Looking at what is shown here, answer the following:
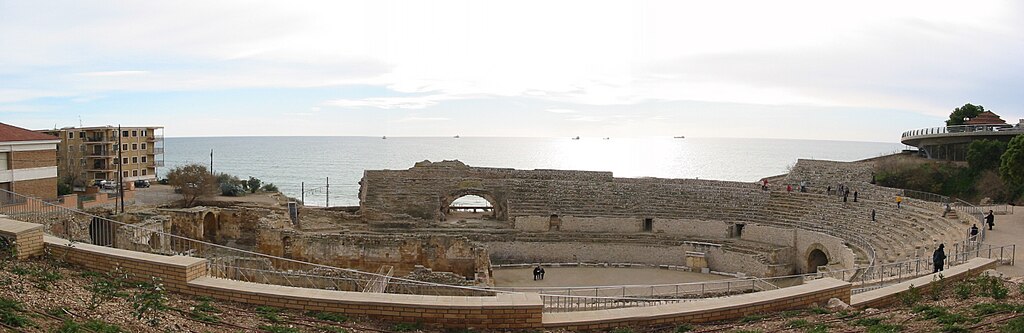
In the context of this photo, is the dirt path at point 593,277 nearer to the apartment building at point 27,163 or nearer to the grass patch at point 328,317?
the apartment building at point 27,163

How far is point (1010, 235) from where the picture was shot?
20266 millimetres

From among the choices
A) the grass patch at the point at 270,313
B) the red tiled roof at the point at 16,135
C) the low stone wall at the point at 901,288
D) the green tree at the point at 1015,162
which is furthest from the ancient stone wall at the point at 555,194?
the grass patch at the point at 270,313

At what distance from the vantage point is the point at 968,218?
22.2 metres

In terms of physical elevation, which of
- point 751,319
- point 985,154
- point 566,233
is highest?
point 985,154

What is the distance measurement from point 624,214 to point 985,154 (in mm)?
17459

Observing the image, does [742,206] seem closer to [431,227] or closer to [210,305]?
[431,227]

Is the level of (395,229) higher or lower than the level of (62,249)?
lower

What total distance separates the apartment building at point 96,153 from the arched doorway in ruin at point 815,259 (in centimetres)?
4009

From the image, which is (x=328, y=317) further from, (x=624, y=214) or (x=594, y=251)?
(x=624, y=214)

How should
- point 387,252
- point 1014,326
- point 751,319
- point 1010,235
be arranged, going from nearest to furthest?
1. point 1014,326
2. point 751,319
3. point 1010,235
4. point 387,252

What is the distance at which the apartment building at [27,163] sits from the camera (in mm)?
18891

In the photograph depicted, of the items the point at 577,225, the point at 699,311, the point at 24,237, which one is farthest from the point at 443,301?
the point at 577,225

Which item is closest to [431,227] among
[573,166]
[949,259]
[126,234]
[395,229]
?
[395,229]

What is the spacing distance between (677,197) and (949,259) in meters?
16.2
